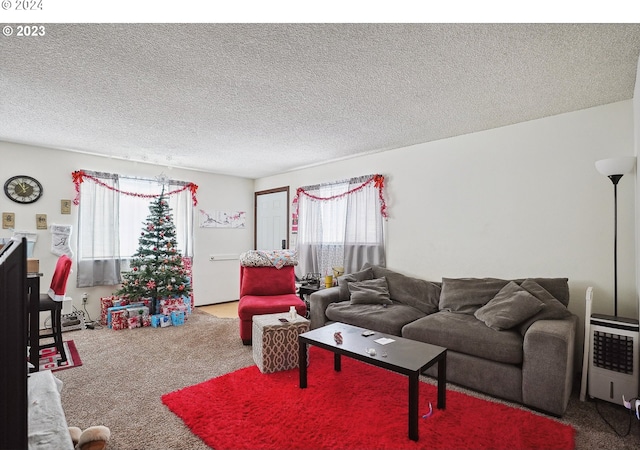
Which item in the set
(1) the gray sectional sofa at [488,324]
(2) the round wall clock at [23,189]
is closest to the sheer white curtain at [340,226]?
(1) the gray sectional sofa at [488,324]

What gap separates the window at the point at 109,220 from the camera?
4621 millimetres

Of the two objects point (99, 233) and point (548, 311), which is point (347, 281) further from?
point (99, 233)

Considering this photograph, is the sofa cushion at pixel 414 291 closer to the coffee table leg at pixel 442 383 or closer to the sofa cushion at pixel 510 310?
the sofa cushion at pixel 510 310

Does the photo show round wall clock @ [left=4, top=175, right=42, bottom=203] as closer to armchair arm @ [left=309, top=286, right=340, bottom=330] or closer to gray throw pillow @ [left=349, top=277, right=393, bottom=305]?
armchair arm @ [left=309, top=286, right=340, bottom=330]

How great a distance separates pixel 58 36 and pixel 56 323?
9.16 ft

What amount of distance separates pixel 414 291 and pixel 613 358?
1.77 meters

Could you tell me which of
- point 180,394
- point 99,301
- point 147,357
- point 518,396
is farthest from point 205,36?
point 99,301

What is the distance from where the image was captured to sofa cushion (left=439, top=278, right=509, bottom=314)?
10.3 feet

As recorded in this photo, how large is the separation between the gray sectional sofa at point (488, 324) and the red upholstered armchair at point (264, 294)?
16.6 inches

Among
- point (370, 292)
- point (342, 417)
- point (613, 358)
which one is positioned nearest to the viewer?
point (342, 417)

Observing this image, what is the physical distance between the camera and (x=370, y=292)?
3746 mm

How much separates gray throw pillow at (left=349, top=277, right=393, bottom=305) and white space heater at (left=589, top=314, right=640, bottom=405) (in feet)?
5.92

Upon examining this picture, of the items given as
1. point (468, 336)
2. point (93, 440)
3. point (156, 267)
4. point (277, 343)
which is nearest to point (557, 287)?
point (468, 336)

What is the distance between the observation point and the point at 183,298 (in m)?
5.05
